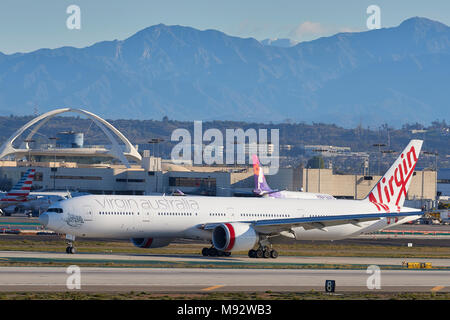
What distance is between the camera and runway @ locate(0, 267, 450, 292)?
40844 mm

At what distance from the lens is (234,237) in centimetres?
6128

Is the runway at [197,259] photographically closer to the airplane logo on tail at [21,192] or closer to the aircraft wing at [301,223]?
the aircraft wing at [301,223]

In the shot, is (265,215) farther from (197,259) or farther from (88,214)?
(88,214)

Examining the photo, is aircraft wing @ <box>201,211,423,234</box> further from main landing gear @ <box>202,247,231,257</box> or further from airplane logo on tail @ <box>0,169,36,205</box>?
airplane logo on tail @ <box>0,169,36,205</box>

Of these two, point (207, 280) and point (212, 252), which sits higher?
point (207, 280)

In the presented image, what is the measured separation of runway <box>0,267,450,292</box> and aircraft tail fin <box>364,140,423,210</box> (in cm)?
2058

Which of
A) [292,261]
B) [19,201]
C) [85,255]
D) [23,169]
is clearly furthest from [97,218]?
[23,169]

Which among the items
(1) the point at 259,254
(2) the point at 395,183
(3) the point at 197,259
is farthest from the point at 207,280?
(2) the point at 395,183

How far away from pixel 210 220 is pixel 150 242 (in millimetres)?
5042

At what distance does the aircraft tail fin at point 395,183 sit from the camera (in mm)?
73500

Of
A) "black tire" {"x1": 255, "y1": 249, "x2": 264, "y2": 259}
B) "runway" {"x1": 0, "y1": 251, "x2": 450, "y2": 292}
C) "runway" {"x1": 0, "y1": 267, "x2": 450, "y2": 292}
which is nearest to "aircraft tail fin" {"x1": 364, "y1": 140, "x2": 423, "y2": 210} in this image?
"runway" {"x1": 0, "y1": 251, "x2": 450, "y2": 292}

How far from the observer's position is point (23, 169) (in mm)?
195625

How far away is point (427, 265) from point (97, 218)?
80.1 ft

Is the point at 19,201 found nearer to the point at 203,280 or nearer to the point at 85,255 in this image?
the point at 85,255
